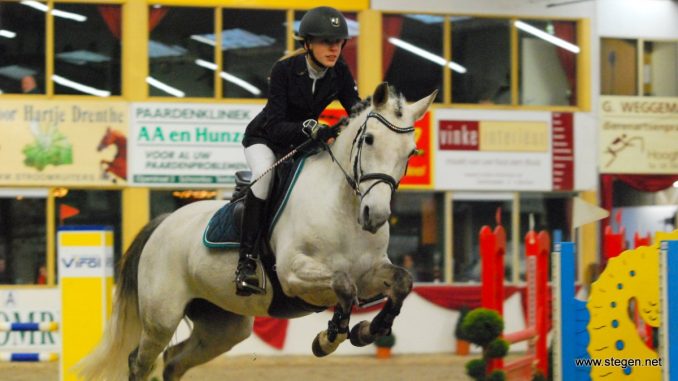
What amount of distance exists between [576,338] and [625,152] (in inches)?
418

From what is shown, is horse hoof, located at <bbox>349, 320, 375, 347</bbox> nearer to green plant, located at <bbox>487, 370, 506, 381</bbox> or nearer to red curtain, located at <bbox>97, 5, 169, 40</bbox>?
green plant, located at <bbox>487, 370, 506, 381</bbox>

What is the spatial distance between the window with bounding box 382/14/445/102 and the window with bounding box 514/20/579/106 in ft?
4.44

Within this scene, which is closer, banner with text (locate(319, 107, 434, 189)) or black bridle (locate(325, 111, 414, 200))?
black bridle (locate(325, 111, 414, 200))

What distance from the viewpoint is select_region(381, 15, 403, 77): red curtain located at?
54.3 feet

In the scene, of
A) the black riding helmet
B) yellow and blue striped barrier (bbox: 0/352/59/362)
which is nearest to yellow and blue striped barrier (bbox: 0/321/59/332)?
yellow and blue striped barrier (bbox: 0/352/59/362)

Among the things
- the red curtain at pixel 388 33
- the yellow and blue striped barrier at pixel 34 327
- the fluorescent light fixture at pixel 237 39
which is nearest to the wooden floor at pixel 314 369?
the yellow and blue striped barrier at pixel 34 327

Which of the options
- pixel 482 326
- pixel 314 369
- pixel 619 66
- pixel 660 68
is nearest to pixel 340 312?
pixel 482 326

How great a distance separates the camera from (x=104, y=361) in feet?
25.2

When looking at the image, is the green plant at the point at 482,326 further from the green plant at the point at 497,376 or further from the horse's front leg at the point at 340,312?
the horse's front leg at the point at 340,312

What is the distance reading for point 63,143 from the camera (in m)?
15.4

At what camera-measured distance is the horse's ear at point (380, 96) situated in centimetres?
587

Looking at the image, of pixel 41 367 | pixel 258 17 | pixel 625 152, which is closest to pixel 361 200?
pixel 41 367

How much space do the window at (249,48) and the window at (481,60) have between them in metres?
2.73

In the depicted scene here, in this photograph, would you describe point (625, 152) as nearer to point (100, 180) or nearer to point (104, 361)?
point (100, 180)
